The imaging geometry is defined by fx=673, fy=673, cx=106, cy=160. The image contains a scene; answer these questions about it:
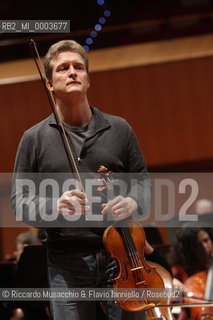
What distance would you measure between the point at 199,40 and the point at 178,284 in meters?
3.71

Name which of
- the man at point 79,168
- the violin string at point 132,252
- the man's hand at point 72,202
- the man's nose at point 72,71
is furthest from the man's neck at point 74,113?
the violin string at point 132,252

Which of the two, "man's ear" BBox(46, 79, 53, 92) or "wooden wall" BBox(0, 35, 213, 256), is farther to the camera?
"wooden wall" BBox(0, 35, 213, 256)

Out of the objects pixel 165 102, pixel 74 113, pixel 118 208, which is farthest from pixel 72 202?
pixel 165 102

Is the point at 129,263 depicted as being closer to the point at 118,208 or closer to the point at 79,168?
the point at 118,208

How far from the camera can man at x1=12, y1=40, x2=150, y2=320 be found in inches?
94.3

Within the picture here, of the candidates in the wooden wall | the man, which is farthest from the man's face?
the wooden wall

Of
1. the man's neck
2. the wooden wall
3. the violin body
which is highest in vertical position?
the wooden wall

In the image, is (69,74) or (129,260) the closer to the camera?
(129,260)

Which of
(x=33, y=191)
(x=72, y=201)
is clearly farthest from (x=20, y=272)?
(x=72, y=201)

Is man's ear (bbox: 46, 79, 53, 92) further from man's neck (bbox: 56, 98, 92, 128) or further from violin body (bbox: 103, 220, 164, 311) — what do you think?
violin body (bbox: 103, 220, 164, 311)

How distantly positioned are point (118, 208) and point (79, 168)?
0.24 meters

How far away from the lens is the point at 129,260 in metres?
2.38

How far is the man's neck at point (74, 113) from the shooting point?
8.39ft

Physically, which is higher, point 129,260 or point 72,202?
point 72,202
